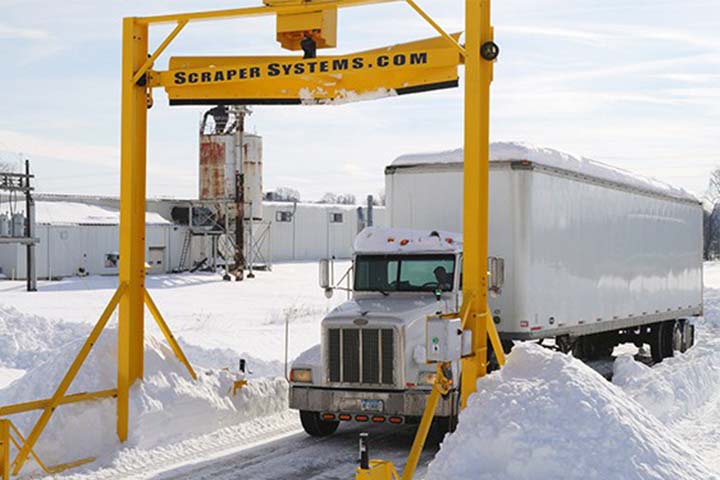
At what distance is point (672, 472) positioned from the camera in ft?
25.5

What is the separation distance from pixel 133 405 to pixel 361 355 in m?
2.92

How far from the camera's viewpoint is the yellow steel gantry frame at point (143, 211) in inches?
375

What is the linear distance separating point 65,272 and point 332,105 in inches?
1465

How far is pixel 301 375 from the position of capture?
1177 centimetres

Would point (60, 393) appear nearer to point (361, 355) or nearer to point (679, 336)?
point (361, 355)

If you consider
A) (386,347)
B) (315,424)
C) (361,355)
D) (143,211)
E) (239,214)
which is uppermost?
(239,214)

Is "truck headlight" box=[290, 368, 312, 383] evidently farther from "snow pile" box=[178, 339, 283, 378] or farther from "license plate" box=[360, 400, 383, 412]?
"snow pile" box=[178, 339, 283, 378]

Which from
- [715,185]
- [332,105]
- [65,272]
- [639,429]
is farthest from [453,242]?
[715,185]

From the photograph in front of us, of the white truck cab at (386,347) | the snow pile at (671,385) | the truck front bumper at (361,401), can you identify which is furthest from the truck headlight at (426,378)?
the snow pile at (671,385)

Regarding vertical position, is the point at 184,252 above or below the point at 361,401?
above

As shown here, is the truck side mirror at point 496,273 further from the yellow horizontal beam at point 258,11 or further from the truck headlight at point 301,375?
the yellow horizontal beam at point 258,11

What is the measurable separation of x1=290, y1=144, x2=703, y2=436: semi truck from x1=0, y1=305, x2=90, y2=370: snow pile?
7889mm

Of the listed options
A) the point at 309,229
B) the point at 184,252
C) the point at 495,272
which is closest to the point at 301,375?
the point at 495,272

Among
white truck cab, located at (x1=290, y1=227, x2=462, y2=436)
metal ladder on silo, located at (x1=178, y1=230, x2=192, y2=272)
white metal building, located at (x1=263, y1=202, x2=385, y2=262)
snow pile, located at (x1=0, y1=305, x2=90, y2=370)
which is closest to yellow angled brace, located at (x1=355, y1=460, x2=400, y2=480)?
white truck cab, located at (x1=290, y1=227, x2=462, y2=436)
